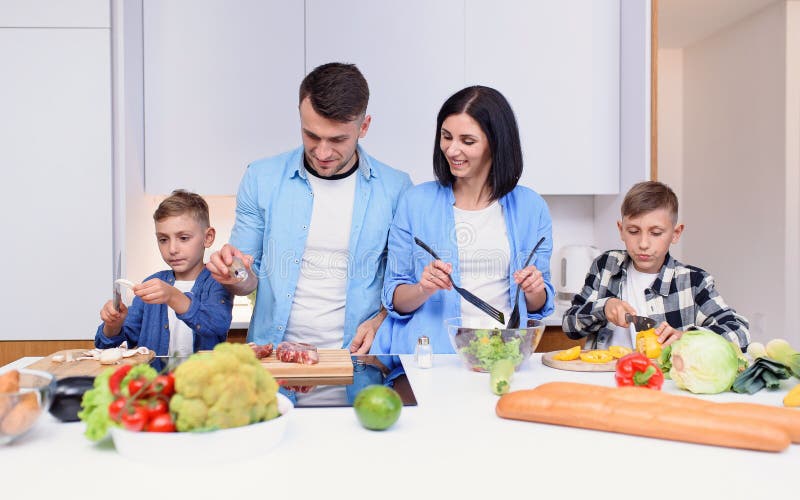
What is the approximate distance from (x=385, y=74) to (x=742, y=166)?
409 cm

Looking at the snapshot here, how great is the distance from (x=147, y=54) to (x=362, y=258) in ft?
5.84

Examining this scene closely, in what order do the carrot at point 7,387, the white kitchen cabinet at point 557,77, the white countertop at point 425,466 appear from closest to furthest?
the white countertop at point 425,466 < the carrot at point 7,387 < the white kitchen cabinet at point 557,77

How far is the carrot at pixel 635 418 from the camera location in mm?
1126

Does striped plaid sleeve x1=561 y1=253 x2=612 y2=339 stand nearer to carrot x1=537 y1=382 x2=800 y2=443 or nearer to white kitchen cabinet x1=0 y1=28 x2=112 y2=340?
carrot x1=537 y1=382 x2=800 y2=443

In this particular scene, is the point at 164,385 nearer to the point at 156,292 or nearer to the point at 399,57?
the point at 156,292

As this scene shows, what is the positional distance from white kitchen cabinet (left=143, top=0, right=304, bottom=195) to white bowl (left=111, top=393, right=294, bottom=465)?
2468mm

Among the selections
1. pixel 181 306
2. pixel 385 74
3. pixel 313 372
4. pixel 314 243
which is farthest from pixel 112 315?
pixel 385 74

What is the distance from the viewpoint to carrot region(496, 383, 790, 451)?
1126mm

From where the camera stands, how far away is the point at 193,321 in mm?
2080

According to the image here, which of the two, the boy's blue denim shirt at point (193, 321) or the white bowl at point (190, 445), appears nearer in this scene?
the white bowl at point (190, 445)

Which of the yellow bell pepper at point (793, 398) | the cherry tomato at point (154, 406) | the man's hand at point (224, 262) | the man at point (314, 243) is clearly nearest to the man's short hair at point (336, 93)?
the man at point (314, 243)

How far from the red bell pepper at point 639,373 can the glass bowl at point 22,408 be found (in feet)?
3.45

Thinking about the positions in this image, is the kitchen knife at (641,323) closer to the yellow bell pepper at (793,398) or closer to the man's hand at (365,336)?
the yellow bell pepper at (793,398)

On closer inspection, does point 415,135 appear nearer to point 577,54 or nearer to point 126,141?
point 577,54
